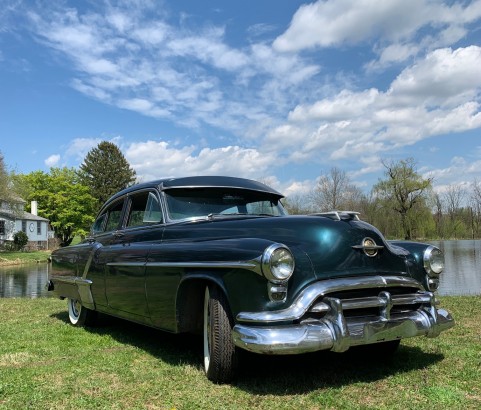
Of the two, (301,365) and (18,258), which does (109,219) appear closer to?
(301,365)

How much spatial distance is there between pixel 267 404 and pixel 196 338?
252cm

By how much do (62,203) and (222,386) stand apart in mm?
58813

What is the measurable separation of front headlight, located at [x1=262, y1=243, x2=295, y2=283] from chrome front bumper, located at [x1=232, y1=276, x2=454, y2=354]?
206mm

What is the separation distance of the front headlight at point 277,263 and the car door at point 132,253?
1.67m

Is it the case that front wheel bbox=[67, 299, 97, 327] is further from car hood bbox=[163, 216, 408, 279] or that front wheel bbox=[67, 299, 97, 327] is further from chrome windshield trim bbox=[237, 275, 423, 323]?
chrome windshield trim bbox=[237, 275, 423, 323]

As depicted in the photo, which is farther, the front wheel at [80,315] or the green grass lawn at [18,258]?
the green grass lawn at [18,258]

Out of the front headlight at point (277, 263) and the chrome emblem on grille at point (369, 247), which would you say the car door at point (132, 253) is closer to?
the front headlight at point (277, 263)

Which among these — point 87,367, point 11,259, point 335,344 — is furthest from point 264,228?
point 11,259

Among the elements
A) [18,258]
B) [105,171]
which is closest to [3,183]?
[18,258]

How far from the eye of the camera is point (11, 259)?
3641cm

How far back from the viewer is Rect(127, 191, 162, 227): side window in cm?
522

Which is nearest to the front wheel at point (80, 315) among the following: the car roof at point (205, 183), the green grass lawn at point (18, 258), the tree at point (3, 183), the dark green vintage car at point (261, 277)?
the dark green vintage car at point (261, 277)

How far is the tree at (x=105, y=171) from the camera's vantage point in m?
73.5

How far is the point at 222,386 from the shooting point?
3.95m
